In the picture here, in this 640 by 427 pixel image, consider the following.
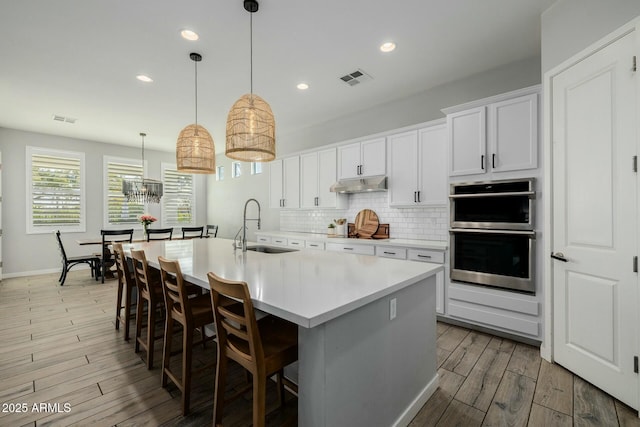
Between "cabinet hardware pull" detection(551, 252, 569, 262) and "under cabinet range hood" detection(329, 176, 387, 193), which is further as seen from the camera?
"under cabinet range hood" detection(329, 176, 387, 193)

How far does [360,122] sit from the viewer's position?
4789 millimetres

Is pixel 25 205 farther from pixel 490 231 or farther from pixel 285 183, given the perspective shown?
pixel 490 231

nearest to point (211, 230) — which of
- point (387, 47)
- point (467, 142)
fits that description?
A: point (387, 47)

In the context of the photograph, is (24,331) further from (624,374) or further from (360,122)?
(624,374)

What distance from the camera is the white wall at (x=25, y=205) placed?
563 centimetres

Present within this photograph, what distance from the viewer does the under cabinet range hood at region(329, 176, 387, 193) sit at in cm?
395

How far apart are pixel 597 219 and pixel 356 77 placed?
2839 millimetres

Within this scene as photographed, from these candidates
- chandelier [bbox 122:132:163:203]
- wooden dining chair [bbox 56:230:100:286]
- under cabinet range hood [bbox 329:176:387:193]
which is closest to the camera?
under cabinet range hood [bbox 329:176:387:193]

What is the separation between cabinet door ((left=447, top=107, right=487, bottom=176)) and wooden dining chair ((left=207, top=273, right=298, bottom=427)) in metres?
2.54

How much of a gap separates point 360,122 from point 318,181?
4.01ft

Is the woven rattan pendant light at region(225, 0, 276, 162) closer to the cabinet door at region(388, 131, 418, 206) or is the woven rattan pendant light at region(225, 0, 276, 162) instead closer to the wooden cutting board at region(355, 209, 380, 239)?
the cabinet door at region(388, 131, 418, 206)

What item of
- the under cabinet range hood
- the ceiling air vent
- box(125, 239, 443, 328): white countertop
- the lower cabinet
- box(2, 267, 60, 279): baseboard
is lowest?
box(2, 267, 60, 279): baseboard

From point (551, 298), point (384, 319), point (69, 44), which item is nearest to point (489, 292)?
point (551, 298)

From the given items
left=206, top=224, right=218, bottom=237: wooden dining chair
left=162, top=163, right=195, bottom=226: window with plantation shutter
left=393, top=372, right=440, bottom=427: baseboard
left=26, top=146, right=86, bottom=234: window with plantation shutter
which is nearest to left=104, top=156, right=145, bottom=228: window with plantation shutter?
left=26, top=146, right=86, bottom=234: window with plantation shutter
